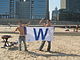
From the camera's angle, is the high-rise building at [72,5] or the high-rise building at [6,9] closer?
the high-rise building at [72,5]

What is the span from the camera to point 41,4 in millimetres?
143125

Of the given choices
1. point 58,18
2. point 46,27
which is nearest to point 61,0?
point 58,18

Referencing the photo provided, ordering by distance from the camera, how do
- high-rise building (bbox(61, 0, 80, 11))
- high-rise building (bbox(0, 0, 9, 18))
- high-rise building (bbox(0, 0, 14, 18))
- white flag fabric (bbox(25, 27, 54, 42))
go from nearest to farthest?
white flag fabric (bbox(25, 27, 54, 42)), high-rise building (bbox(61, 0, 80, 11)), high-rise building (bbox(0, 0, 9, 18)), high-rise building (bbox(0, 0, 14, 18))

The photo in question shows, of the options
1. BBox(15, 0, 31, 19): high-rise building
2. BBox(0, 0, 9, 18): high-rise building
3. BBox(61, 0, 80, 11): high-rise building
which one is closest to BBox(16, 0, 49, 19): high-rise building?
BBox(15, 0, 31, 19): high-rise building

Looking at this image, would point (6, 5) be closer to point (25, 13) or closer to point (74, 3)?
point (25, 13)

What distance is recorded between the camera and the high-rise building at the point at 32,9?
14262cm

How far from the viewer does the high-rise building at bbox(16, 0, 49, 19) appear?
14262cm

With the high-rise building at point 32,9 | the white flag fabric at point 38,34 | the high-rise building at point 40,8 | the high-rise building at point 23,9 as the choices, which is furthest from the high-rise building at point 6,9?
the white flag fabric at point 38,34

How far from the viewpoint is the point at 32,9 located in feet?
479

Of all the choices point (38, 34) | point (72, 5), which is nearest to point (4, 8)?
point (72, 5)

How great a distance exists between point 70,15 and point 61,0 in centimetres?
2209

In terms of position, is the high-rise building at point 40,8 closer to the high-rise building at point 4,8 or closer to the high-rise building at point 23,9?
the high-rise building at point 23,9

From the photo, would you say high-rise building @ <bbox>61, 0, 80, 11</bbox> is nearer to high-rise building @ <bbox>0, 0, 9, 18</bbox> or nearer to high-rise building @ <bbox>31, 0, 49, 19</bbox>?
high-rise building @ <bbox>31, 0, 49, 19</bbox>

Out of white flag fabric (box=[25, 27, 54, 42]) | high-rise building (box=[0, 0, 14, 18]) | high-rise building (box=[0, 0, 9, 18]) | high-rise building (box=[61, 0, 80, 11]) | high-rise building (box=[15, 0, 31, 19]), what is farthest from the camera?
high-rise building (box=[15, 0, 31, 19])
